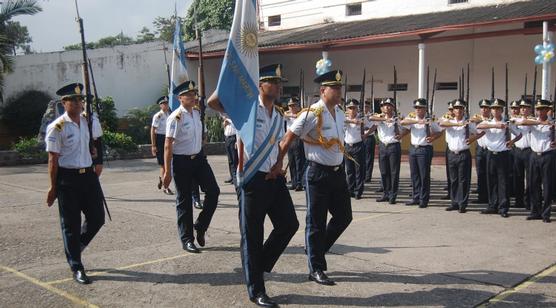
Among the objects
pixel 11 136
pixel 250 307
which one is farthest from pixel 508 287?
→ pixel 11 136

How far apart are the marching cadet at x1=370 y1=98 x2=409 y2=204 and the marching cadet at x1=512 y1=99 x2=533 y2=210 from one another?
1960 mm

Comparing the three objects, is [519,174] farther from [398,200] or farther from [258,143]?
[258,143]

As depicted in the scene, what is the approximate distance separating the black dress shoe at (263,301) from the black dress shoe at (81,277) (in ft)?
5.44

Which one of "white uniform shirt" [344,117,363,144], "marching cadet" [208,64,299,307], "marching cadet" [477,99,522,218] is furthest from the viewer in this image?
"white uniform shirt" [344,117,363,144]

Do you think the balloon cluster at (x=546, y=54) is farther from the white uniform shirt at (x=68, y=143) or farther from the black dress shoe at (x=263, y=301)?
the white uniform shirt at (x=68, y=143)

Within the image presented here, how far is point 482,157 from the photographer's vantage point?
31.7 ft

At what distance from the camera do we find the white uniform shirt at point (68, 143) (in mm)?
5184

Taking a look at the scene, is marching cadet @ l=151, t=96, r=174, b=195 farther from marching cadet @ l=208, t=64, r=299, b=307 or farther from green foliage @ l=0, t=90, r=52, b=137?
green foliage @ l=0, t=90, r=52, b=137

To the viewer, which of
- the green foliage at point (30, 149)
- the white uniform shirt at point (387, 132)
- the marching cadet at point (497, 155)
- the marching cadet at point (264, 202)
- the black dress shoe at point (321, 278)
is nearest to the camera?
the marching cadet at point (264, 202)

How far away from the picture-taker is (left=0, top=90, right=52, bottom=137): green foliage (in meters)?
19.8

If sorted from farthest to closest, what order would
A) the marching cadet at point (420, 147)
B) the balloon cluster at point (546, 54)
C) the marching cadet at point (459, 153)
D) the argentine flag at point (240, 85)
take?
the balloon cluster at point (546, 54) < the marching cadet at point (420, 147) < the marching cadet at point (459, 153) < the argentine flag at point (240, 85)

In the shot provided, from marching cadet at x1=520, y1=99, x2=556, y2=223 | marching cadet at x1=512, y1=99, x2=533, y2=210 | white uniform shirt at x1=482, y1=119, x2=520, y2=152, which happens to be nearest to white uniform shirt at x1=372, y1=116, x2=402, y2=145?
white uniform shirt at x1=482, y1=119, x2=520, y2=152

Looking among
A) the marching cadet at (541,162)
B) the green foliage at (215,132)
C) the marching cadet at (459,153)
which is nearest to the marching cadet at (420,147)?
the marching cadet at (459,153)

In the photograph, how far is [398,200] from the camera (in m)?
10.3
